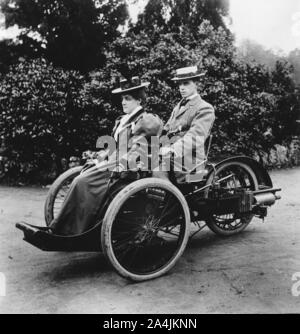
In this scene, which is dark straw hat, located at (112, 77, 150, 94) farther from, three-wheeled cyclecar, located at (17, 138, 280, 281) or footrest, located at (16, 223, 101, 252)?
footrest, located at (16, 223, 101, 252)

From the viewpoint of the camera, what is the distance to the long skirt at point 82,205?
3467mm

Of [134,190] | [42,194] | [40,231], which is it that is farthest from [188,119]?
[42,194]

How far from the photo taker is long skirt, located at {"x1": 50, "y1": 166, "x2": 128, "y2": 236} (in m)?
3.47

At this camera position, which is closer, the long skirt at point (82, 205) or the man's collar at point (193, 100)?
the long skirt at point (82, 205)

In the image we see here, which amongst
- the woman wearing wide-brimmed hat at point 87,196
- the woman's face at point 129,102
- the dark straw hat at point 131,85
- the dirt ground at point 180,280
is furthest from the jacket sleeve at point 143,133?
the dirt ground at point 180,280

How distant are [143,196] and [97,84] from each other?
17.4ft

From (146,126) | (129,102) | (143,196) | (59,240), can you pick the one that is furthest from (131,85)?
(59,240)

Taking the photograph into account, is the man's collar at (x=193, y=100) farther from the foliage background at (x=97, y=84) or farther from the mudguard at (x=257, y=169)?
the foliage background at (x=97, y=84)

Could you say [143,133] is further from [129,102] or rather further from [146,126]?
[129,102]

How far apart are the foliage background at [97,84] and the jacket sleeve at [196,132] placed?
387cm

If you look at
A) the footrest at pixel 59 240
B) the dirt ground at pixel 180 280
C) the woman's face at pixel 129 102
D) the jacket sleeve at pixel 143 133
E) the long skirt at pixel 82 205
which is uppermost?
the woman's face at pixel 129 102

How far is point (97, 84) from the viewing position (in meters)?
8.44

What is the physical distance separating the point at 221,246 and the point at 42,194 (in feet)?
13.2

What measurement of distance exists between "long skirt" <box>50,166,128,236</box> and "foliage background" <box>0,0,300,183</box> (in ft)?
14.8
